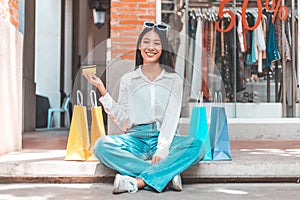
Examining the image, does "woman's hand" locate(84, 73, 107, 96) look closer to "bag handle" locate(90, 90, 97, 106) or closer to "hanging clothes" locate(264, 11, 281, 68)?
"bag handle" locate(90, 90, 97, 106)

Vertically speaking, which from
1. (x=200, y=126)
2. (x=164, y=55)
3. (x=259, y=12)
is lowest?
(x=200, y=126)

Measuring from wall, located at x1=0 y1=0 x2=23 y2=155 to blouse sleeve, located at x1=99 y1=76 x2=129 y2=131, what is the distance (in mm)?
1130

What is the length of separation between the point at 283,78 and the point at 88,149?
3.91m

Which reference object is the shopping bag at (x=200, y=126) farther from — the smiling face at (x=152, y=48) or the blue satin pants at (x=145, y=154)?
the smiling face at (x=152, y=48)

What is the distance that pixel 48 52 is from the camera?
10086mm

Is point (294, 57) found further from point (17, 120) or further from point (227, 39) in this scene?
point (17, 120)

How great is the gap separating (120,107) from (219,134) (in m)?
0.77

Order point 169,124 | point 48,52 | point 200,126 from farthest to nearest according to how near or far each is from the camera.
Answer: point 48,52
point 200,126
point 169,124

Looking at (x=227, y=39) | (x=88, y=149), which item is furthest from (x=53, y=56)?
(x=88, y=149)

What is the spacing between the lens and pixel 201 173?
309cm

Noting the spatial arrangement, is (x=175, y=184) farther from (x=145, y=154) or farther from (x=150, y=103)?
(x=150, y=103)

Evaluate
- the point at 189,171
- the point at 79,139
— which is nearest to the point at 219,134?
the point at 189,171

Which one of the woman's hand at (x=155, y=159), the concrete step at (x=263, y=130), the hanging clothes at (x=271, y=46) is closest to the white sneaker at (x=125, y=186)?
the woman's hand at (x=155, y=159)

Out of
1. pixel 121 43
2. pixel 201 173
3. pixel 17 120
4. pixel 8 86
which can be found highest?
pixel 121 43
